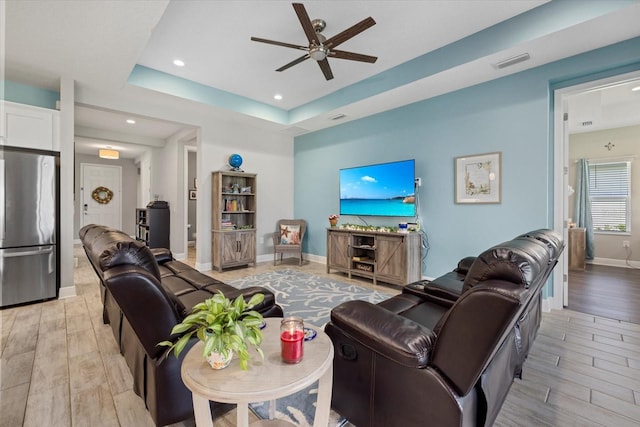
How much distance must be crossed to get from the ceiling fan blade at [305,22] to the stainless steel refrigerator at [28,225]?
3358mm

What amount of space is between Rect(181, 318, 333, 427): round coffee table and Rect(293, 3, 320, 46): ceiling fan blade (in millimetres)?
2386

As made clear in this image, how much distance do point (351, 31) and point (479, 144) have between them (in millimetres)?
2254

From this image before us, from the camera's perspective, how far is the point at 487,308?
3.16 feet

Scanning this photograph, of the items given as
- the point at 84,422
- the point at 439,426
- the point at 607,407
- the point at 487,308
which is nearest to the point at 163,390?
the point at 84,422

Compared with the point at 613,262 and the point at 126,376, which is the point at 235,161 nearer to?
the point at 126,376

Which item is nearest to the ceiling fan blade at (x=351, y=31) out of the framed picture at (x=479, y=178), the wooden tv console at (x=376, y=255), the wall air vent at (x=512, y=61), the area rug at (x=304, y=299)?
the wall air vent at (x=512, y=61)

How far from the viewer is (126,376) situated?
191cm

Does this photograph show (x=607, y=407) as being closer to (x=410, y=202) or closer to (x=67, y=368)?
(x=410, y=202)

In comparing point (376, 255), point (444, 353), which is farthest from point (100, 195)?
point (444, 353)

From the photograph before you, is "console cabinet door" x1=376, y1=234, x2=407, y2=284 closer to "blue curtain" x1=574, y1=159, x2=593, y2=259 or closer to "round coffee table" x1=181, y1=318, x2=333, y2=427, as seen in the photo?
"round coffee table" x1=181, y1=318, x2=333, y2=427

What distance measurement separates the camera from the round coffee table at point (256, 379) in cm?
89

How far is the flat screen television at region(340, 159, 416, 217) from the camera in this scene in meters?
4.20

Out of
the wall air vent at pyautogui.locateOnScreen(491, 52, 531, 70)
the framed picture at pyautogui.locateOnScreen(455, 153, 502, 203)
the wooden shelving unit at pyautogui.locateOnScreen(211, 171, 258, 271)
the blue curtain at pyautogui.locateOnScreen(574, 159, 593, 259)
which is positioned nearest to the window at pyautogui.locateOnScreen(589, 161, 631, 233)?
the blue curtain at pyautogui.locateOnScreen(574, 159, 593, 259)

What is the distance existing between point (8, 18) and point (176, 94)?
1.81m
